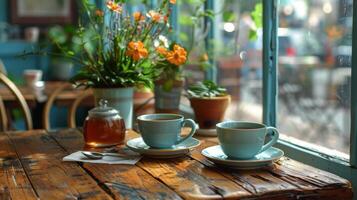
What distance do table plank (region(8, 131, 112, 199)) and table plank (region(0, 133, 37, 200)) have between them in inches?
0.6

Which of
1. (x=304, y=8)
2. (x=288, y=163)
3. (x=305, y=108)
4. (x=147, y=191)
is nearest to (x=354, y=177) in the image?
(x=288, y=163)

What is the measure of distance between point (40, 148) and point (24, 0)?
360 centimetres

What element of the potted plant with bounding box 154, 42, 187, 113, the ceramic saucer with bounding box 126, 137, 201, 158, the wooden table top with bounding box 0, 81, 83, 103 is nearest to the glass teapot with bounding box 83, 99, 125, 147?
the ceramic saucer with bounding box 126, 137, 201, 158

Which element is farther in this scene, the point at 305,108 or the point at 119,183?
the point at 305,108

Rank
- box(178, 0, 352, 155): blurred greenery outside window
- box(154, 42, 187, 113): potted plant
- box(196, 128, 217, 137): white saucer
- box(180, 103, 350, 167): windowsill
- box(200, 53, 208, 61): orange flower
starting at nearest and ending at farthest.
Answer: box(180, 103, 350, 167): windowsill, box(196, 128, 217, 137): white saucer, box(154, 42, 187, 113): potted plant, box(200, 53, 208, 61): orange flower, box(178, 0, 352, 155): blurred greenery outside window

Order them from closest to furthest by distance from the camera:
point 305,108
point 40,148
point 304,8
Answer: point 40,148, point 305,108, point 304,8

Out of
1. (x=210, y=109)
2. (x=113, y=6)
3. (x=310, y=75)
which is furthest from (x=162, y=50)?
(x=310, y=75)

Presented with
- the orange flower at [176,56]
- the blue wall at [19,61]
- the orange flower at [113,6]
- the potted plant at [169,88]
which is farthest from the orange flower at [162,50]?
the blue wall at [19,61]

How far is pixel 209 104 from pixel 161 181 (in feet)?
2.29

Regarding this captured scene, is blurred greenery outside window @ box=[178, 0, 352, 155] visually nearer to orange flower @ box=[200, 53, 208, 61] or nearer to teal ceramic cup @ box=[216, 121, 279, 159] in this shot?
orange flower @ box=[200, 53, 208, 61]

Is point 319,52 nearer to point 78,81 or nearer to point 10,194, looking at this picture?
point 78,81

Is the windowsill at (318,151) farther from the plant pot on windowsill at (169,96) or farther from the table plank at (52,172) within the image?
the table plank at (52,172)

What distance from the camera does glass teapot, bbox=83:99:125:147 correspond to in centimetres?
159

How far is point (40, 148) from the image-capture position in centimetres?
163
